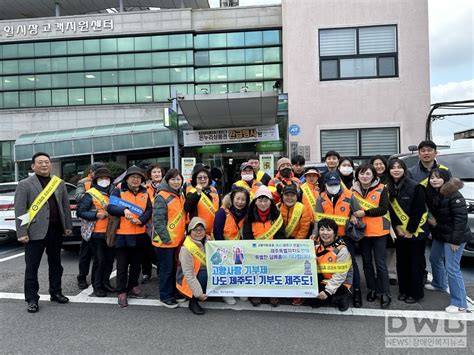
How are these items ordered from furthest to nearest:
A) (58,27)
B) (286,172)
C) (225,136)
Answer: (58,27) → (225,136) → (286,172)

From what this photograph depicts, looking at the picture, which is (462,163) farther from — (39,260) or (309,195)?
(39,260)

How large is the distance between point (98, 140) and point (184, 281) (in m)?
18.6

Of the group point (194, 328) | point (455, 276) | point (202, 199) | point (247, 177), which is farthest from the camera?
point (247, 177)

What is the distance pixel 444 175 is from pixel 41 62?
26.8 m

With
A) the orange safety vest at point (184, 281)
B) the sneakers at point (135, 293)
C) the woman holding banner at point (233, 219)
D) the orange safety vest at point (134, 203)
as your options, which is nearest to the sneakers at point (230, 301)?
the woman holding banner at point (233, 219)

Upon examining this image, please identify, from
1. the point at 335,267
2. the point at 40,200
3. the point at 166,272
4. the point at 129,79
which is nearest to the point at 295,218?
the point at 335,267

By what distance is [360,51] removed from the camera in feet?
44.1

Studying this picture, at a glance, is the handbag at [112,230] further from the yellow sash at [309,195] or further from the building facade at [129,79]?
the building facade at [129,79]

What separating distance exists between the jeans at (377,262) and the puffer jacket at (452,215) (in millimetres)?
669

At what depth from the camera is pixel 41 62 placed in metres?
24.3

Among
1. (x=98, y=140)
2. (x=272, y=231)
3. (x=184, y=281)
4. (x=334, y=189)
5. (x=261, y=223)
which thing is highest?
(x=98, y=140)

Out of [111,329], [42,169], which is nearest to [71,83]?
[42,169]

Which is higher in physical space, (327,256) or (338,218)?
(338,218)

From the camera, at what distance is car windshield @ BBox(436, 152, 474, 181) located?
6180 millimetres
